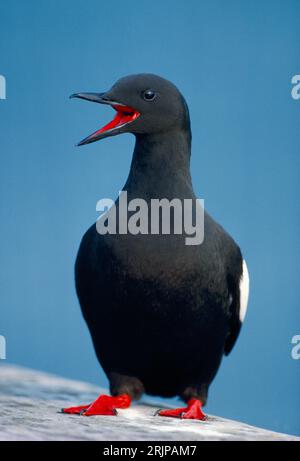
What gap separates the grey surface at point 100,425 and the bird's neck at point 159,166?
98 cm

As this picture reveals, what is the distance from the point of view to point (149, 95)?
367 cm

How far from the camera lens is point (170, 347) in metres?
3.66

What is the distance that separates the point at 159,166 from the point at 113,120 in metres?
0.30

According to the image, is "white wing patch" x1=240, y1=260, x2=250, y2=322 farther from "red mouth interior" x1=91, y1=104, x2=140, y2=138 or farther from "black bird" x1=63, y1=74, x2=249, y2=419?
"red mouth interior" x1=91, y1=104, x2=140, y2=138

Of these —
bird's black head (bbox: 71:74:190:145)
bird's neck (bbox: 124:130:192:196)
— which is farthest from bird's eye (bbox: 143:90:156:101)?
bird's neck (bbox: 124:130:192:196)

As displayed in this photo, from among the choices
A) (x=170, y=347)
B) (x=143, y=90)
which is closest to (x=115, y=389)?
(x=170, y=347)

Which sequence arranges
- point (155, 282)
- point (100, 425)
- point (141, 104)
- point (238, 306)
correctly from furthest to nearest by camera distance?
1. point (238, 306)
2. point (141, 104)
3. point (155, 282)
4. point (100, 425)

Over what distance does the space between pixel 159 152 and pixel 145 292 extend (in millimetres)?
638

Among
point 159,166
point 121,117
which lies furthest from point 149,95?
point 159,166

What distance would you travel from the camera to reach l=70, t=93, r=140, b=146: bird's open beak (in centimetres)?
364

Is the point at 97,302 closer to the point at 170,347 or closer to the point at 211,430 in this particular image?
the point at 170,347

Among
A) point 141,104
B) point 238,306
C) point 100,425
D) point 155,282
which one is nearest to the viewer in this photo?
point 100,425

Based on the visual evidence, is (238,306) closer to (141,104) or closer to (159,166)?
(159,166)

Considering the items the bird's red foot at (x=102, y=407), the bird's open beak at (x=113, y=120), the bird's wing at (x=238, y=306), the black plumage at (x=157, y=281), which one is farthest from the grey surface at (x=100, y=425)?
the bird's open beak at (x=113, y=120)
